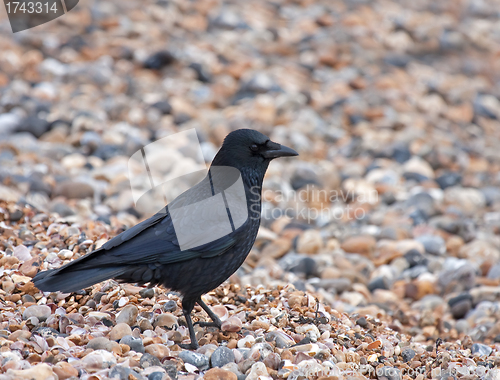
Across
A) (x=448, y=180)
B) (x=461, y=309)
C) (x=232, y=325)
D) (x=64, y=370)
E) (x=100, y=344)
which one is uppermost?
(x=64, y=370)

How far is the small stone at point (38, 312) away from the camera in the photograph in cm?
362

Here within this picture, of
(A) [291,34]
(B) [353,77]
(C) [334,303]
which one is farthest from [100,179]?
(A) [291,34]

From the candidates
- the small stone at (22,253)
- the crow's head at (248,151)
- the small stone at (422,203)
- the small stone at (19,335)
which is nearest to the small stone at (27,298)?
the small stone at (22,253)

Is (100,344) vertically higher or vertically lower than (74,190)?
higher

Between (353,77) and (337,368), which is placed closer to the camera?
(337,368)

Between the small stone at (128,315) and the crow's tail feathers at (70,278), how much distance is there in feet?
1.04

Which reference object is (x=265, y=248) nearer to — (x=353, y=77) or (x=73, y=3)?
(x=353, y=77)

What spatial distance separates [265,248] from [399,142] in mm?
3352

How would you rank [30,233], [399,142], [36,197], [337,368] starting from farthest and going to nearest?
[399,142] → [36,197] → [30,233] → [337,368]

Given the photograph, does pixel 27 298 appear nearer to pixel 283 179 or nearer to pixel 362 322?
pixel 362 322

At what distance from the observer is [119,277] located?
3568 mm

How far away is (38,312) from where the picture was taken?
364cm

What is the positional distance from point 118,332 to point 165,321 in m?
0.43

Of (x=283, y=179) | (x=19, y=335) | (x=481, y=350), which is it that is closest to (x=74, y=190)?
(x=283, y=179)
